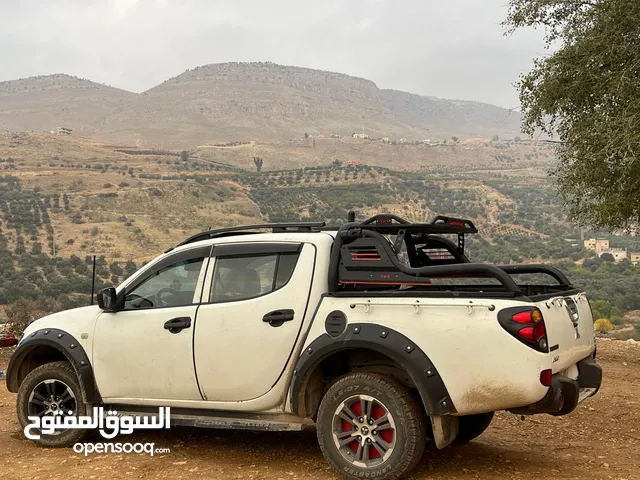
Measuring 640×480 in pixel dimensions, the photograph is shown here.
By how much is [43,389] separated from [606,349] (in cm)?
1052

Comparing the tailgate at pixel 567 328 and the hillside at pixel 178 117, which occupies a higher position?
the hillside at pixel 178 117

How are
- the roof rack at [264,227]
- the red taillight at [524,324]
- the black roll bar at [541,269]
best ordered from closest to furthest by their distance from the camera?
the red taillight at [524,324] < the roof rack at [264,227] < the black roll bar at [541,269]

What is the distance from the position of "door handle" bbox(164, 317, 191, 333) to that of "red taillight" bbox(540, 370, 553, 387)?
2700 mm

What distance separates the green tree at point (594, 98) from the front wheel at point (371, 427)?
676 cm

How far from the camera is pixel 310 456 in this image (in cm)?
598

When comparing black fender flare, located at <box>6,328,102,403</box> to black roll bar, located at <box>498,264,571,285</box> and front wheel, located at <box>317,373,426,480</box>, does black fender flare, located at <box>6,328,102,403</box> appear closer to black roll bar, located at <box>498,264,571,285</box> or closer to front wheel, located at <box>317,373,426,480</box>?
front wheel, located at <box>317,373,426,480</box>

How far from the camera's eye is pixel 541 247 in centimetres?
4559

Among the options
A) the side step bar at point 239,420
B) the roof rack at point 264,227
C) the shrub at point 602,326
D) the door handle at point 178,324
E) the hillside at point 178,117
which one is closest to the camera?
the side step bar at point 239,420

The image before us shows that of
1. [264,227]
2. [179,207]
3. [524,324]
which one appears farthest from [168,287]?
[179,207]

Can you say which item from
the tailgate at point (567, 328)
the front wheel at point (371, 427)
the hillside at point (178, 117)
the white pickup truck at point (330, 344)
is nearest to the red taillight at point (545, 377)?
the white pickup truck at point (330, 344)

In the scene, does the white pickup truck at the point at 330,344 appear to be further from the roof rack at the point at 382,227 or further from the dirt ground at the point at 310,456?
the dirt ground at the point at 310,456

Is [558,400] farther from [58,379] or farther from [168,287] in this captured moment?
[58,379]

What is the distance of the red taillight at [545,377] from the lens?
4.76m

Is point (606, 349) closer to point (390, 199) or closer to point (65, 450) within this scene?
point (65, 450)
